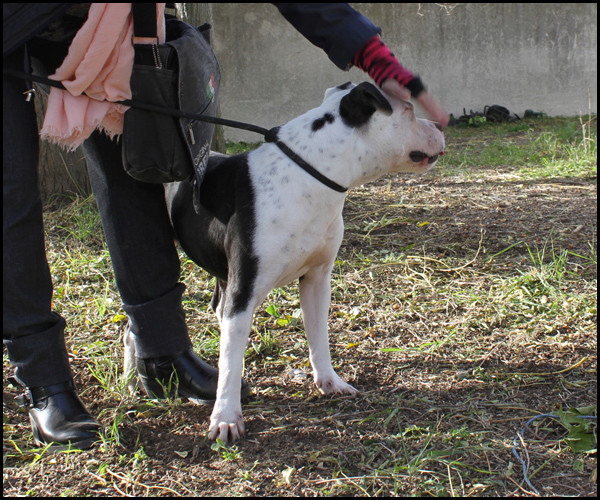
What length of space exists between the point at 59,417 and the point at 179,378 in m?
0.43

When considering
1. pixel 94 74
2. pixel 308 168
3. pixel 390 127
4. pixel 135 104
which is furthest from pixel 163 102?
pixel 390 127

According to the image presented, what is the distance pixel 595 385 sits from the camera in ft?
7.55

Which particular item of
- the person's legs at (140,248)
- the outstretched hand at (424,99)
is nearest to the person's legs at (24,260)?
the person's legs at (140,248)

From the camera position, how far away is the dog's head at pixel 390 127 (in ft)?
6.77

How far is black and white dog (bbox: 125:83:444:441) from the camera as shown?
206cm

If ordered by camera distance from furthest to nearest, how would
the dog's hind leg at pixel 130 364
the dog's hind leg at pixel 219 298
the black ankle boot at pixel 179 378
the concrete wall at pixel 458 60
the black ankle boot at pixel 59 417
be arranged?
1. the concrete wall at pixel 458 60
2. the dog's hind leg at pixel 219 298
3. the dog's hind leg at pixel 130 364
4. the black ankle boot at pixel 179 378
5. the black ankle boot at pixel 59 417

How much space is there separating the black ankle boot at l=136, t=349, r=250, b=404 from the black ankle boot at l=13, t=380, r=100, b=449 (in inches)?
10.3

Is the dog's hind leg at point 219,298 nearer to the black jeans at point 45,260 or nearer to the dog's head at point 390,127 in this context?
the black jeans at point 45,260

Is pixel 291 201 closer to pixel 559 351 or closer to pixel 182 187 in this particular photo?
pixel 182 187

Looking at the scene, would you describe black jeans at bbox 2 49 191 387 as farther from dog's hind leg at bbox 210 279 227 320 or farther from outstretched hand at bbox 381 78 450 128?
outstretched hand at bbox 381 78 450 128

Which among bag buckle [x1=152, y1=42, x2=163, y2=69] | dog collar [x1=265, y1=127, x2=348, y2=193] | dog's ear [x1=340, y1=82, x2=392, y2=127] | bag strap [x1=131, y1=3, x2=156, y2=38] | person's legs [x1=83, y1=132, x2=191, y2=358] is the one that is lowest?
person's legs [x1=83, y1=132, x2=191, y2=358]

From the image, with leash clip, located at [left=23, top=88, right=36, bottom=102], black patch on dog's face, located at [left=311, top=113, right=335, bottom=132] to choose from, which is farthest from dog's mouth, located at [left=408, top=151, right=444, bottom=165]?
leash clip, located at [left=23, top=88, right=36, bottom=102]

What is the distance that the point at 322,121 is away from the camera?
2129mm

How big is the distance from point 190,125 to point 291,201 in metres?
0.39
